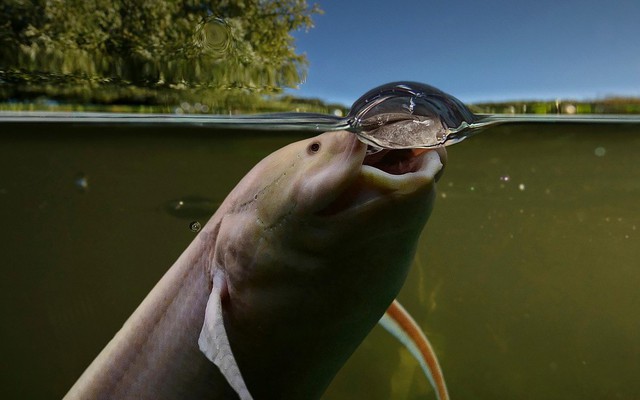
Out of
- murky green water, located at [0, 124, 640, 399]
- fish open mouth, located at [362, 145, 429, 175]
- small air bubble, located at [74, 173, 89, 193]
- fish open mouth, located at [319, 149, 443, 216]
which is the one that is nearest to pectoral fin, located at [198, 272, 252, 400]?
fish open mouth, located at [319, 149, 443, 216]

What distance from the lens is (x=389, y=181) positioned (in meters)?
1.82

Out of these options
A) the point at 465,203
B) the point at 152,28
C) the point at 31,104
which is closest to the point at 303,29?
the point at 152,28

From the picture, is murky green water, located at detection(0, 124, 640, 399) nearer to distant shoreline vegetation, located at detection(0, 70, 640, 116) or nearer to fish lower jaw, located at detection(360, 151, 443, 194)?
distant shoreline vegetation, located at detection(0, 70, 640, 116)

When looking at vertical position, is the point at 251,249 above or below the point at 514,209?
above

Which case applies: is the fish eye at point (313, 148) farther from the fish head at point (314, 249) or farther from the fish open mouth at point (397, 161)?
the fish open mouth at point (397, 161)

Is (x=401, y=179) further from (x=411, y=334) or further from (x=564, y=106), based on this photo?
(x=564, y=106)

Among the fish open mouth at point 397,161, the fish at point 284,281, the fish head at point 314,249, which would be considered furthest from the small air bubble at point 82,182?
the fish open mouth at point 397,161

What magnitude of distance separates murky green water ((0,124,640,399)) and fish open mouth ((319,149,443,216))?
6.92m

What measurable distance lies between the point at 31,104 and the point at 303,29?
312 centimetres

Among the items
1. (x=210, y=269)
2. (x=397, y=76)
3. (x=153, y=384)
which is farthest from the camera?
(x=397, y=76)

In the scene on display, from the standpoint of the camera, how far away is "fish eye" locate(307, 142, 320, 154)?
2077mm

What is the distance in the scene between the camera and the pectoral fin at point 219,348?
196cm

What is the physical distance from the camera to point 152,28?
3553 mm

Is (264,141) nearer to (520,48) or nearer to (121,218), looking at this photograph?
(520,48)
